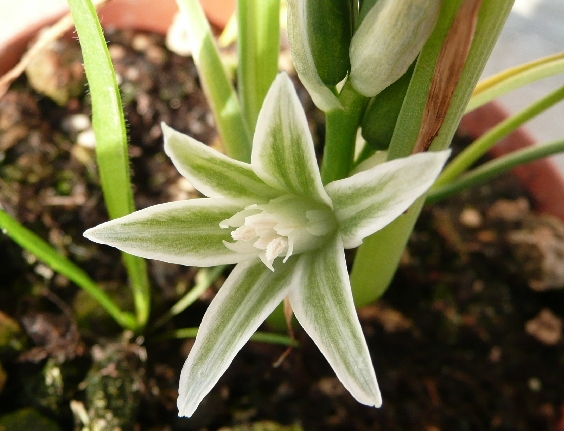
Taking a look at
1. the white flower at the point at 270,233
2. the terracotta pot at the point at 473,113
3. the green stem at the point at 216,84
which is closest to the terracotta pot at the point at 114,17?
the terracotta pot at the point at 473,113

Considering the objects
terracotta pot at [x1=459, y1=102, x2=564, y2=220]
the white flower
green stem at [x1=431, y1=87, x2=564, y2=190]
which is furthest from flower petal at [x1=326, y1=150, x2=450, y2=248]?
terracotta pot at [x1=459, y1=102, x2=564, y2=220]

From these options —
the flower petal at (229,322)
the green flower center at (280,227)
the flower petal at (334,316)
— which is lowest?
the flower petal at (229,322)

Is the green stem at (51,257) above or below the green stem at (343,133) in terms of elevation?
below

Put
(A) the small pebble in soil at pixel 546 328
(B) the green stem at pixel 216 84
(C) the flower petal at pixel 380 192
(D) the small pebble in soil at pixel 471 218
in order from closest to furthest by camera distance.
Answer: (C) the flower petal at pixel 380 192, (B) the green stem at pixel 216 84, (A) the small pebble in soil at pixel 546 328, (D) the small pebble in soil at pixel 471 218

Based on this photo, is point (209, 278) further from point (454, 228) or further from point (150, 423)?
point (454, 228)

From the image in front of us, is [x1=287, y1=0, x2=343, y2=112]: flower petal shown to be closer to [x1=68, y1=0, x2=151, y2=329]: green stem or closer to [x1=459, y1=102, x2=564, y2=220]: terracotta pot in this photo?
[x1=68, y1=0, x2=151, y2=329]: green stem

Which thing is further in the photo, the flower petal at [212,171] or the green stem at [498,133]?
the green stem at [498,133]

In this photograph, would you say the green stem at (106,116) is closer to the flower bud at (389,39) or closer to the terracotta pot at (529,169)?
the flower bud at (389,39)
